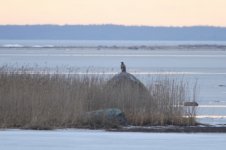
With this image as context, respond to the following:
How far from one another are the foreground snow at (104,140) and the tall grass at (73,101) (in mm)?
1247

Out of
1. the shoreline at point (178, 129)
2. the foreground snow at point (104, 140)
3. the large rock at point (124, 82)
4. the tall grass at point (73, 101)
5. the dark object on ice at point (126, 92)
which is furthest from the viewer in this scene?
the large rock at point (124, 82)

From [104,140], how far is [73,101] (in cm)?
388

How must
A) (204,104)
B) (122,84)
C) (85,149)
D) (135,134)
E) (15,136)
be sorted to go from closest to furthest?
(85,149)
(15,136)
(135,134)
(122,84)
(204,104)

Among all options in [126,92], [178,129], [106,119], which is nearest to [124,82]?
[126,92]

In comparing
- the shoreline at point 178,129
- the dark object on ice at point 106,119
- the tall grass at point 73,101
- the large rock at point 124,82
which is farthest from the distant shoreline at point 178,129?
the large rock at point 124,82

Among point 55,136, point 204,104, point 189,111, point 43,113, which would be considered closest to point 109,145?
point 55,136

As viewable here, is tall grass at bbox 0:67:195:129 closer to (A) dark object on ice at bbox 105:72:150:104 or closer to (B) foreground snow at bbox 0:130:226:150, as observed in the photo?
(A) dark object on ice at bbox 105:72:150:104

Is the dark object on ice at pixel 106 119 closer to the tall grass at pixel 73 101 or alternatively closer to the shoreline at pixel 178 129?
the tall grass at pixel 73 101

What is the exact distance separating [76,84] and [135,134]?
4093 mm

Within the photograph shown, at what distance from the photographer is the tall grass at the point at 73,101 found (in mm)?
15328

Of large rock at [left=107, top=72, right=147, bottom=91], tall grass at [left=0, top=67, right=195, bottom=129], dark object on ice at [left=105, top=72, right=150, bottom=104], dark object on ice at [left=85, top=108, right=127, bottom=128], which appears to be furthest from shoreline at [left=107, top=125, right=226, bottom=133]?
large rock at [left=107, top=72, right=147, bottom=91]

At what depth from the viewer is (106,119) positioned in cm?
1538

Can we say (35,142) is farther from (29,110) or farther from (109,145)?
(29,110)

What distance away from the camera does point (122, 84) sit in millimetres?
17797
